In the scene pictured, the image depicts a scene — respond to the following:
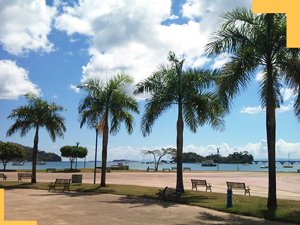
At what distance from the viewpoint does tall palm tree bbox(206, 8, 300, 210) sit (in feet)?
53.4

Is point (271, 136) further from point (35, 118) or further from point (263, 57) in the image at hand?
point (35, 118)

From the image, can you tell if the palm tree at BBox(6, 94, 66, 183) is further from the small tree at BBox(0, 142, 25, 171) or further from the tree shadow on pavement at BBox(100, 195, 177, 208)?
the small tree at BBox(0, 142, 25, 171)

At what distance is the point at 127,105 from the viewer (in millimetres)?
29391

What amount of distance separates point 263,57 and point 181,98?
7991mm

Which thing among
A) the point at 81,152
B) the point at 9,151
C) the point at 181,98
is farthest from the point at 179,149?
the point at 81,152

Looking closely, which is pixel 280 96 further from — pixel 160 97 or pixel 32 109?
pixel 32 109

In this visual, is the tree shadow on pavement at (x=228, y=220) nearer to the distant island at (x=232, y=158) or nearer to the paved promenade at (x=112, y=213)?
the paved promenade at (x=112, y=213)

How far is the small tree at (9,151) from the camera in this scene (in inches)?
2552

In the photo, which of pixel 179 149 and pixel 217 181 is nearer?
pixel 179 149

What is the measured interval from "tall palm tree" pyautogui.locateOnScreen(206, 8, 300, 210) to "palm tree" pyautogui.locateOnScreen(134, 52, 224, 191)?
661 centimetres

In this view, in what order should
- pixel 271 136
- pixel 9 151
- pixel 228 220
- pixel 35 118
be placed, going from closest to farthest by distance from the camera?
1. pixel 228 220
2. pixel 271 136
3. pixel 35 118
4. pixel 9 151

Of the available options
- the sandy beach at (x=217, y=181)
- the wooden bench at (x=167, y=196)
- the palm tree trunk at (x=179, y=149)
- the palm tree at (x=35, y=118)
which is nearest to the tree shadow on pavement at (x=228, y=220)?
the wooden bench at (x=167, y=196)

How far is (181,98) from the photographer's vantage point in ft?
79.9

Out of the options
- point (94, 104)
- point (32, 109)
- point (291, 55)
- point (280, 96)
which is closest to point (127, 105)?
point (94, 104)
